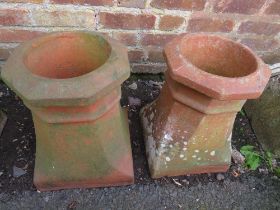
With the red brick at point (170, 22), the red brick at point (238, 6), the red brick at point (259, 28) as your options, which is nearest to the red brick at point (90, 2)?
the red brick at point (170, 22)

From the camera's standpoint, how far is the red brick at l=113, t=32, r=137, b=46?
64.7 inches

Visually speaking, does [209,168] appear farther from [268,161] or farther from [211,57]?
[211,57]

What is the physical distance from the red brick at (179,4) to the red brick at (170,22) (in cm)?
5

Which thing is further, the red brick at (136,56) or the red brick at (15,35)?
the red brick at (136,56)

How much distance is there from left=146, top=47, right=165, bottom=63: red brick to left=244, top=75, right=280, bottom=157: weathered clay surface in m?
0.54

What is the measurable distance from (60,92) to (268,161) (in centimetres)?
110

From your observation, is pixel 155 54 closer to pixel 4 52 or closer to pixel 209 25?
pixel 209 25

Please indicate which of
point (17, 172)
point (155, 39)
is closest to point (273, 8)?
point (155, 39)

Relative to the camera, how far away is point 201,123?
127 centimetres

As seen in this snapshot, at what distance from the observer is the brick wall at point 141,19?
1510 millimetres

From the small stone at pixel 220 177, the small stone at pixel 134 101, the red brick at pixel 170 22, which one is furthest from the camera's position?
the small stone at pixel 134 101

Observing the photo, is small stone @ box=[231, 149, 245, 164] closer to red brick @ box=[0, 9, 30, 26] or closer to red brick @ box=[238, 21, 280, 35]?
red brick @ box=[238, 21, 280, 35]

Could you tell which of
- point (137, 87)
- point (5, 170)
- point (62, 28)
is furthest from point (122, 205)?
point (62, 28)

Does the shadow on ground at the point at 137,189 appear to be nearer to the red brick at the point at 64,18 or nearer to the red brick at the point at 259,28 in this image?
the red brick at the point at 64,18
